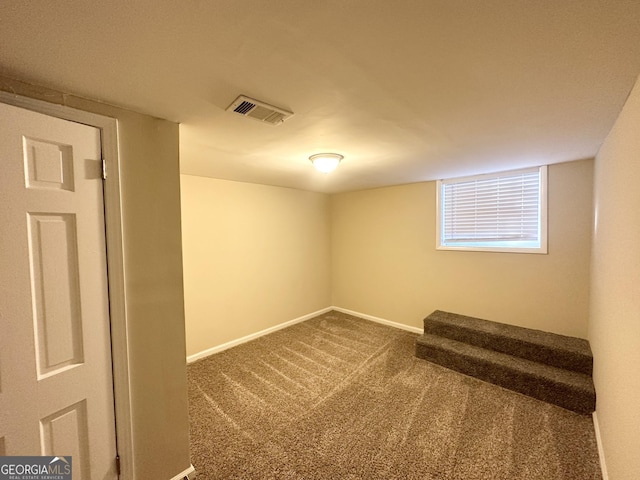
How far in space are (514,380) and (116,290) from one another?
3.25 metres

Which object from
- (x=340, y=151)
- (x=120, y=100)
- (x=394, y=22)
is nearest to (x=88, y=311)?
(x=120, y=100)

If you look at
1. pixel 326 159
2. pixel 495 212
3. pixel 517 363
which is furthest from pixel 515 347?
pixel 326 159

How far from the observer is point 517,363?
2.41 metres

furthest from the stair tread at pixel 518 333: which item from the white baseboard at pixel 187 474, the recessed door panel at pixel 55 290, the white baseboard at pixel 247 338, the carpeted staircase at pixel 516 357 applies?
the recessed door panel at pixel 55 290

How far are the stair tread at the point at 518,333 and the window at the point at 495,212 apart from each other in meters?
0.89

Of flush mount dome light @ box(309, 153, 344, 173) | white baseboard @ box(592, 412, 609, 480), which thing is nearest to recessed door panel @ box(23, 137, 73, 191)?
flush mount dome light @ box(309, 153, 344, 173)

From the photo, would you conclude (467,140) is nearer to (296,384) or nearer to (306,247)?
(296,384)

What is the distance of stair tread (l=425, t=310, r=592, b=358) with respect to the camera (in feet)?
7.66

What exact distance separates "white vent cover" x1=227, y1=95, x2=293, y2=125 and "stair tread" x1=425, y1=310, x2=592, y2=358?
2.94 metres

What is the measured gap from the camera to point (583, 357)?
2184 mm

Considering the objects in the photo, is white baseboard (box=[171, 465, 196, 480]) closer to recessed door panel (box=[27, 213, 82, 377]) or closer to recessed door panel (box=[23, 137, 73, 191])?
recessed door panel (box=[27, 213, 82, 377])

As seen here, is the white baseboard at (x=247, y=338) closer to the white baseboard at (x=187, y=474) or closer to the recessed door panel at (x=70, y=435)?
the white baseboard at (x=187, y=474)

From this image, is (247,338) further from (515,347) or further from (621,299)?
(621,299)

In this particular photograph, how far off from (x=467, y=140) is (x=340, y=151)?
980 millimetres
